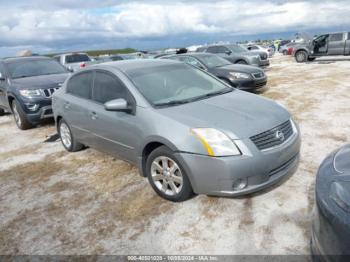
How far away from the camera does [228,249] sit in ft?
8.82

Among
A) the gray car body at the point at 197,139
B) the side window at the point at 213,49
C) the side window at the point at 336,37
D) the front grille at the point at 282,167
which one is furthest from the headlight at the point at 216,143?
the side window at the point at 336,37

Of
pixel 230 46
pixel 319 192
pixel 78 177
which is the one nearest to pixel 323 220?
pixel 319 192

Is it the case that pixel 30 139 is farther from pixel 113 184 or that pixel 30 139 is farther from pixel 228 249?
pixel 228 249

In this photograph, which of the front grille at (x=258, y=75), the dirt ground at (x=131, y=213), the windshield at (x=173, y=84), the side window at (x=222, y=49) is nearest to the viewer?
the dirt ground at (x=131, y=213)

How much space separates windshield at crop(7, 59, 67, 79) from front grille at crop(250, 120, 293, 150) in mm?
6725

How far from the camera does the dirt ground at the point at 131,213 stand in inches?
111

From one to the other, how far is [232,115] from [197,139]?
1.87 feet

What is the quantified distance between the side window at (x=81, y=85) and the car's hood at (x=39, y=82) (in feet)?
7.72

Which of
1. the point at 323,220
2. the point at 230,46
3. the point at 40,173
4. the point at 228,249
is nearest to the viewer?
the point at 323,220

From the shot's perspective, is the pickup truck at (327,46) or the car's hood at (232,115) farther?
the pickup truck at (327,46)

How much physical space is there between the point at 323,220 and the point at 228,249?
1077mm

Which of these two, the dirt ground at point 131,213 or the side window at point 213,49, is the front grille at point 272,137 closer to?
the dirt ground at point 131,213

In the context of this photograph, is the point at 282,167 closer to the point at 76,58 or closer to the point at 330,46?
the point at 76,58

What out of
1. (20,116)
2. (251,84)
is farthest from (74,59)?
(251,84)
